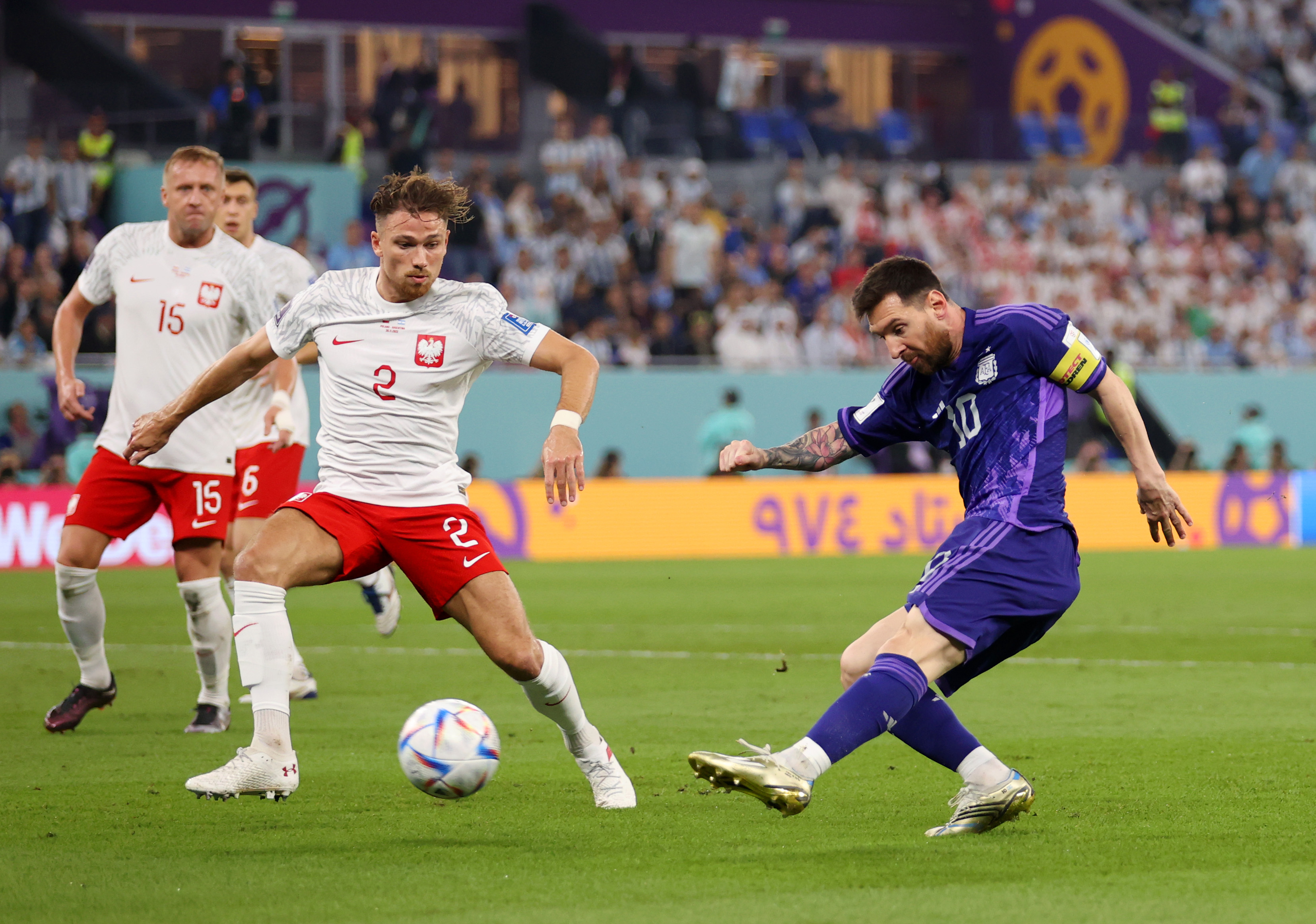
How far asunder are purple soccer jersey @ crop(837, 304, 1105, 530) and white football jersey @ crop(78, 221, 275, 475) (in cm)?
383

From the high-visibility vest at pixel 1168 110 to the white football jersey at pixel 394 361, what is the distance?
90.9 ft

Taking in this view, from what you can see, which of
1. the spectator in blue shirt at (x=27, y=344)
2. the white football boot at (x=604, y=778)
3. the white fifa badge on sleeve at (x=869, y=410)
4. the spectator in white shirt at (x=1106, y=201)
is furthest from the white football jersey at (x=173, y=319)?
the spectator in white shirt at (x=1106, y=201)

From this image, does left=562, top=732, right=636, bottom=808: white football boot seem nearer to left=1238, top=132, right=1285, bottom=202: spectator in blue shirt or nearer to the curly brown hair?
the curly brown hair

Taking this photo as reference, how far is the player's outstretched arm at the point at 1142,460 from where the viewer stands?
566 centimetres

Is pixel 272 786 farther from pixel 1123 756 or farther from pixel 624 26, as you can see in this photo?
pixel 624 26

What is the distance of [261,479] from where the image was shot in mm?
9688

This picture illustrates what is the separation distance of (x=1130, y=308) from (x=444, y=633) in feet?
53.9

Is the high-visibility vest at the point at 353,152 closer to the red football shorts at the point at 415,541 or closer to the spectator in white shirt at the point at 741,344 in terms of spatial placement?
the spectator in white shirt at the point at 741,344

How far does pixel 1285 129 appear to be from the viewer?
1293 inches

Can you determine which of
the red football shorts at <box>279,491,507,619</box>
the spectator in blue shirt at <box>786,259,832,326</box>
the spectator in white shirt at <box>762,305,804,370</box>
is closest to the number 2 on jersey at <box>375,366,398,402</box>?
the red football shorts at <box>279,491,507,619</box>

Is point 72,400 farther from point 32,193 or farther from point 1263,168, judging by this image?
point 1263,168

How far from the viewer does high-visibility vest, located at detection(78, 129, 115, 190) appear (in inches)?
874

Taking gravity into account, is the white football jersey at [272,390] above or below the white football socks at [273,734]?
above

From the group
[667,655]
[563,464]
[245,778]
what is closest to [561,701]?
[563,464]
